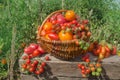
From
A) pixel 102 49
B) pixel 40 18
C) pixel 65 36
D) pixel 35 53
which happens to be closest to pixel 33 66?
pixel 35 53

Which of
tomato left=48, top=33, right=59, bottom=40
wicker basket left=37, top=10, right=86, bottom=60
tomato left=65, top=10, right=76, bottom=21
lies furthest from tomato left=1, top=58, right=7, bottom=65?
tomato left=65, top=10, right=76, bottom=21

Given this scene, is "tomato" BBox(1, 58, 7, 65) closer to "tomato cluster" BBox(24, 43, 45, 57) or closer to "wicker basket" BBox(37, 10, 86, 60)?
"tomato cluster" BBox(24, 43, 45, 57)

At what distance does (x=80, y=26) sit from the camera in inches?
143

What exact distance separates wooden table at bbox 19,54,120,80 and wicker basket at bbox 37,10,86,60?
3.3 inches

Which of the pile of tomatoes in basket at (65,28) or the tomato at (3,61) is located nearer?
the pile of tomatoes in basket at (65,28)

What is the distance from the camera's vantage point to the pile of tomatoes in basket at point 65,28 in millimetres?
3590

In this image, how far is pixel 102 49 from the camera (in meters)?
3.84

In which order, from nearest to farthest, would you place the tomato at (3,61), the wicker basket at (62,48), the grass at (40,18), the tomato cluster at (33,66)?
the wicker basket at (62,48), the tomato cluster at (33,66), the tomato at (3,61), the grass at (40,18)

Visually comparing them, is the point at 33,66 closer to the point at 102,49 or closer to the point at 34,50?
the point at 34,50

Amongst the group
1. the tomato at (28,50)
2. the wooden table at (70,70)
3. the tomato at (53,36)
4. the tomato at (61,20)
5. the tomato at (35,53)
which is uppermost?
the tomato at (61,20)

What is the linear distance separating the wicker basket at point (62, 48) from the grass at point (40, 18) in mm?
544

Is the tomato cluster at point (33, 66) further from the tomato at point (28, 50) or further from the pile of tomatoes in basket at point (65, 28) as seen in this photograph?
the pile of tomatoes in basket at point (65, 28)

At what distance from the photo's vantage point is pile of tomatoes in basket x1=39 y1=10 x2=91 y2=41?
141 inches

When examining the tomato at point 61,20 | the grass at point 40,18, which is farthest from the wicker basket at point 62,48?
the grass at point 40,18
